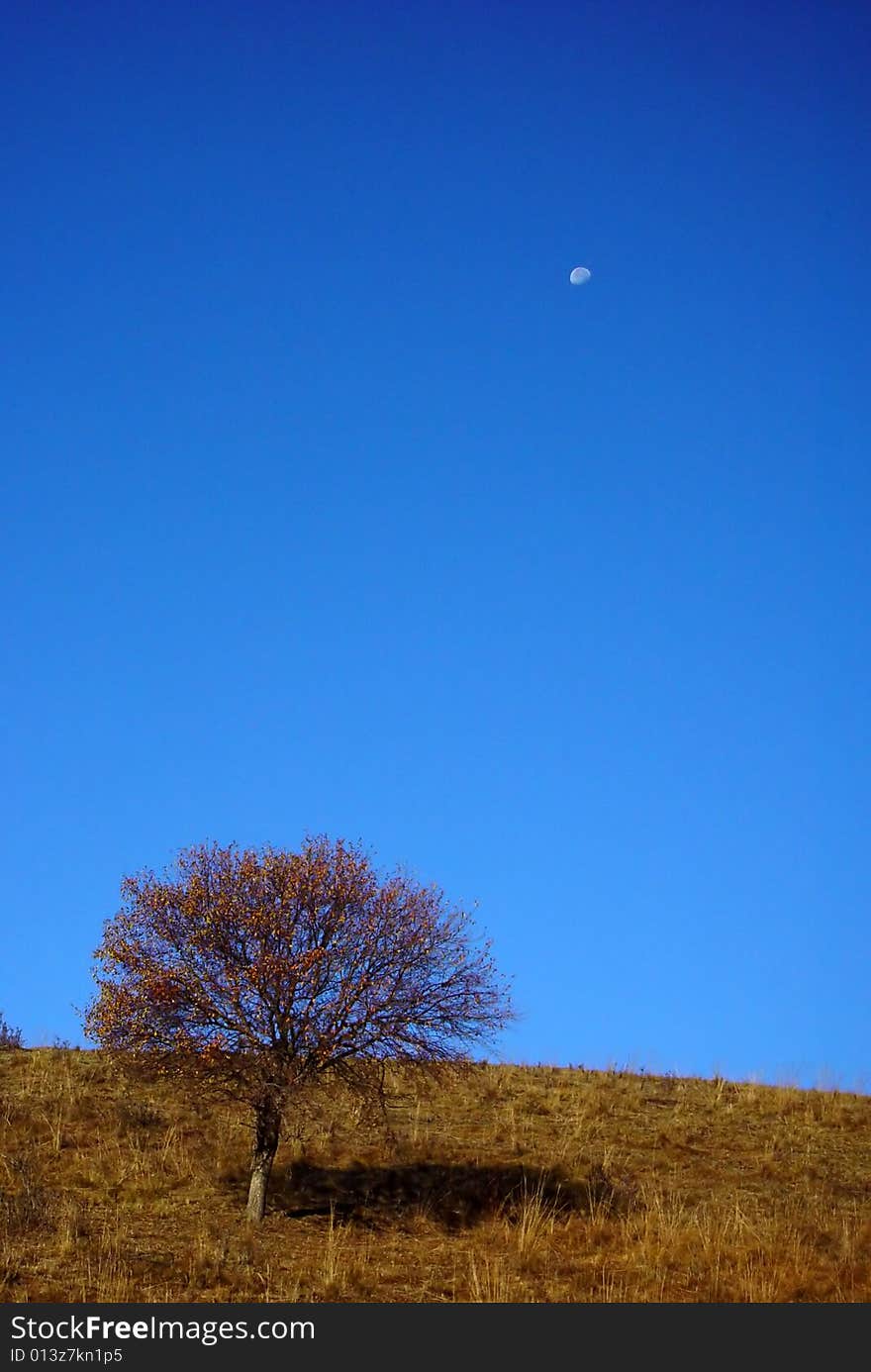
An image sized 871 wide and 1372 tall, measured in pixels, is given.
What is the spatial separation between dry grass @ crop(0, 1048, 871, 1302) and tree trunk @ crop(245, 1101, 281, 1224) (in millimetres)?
495

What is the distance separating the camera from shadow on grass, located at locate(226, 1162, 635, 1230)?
25.9 meters

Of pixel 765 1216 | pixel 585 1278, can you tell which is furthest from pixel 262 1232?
pixel 765 1216

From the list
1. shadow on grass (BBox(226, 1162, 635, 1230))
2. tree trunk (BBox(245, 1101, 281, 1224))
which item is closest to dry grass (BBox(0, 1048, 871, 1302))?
shadow on grass (BBox(226, 1162, 635, 1230))

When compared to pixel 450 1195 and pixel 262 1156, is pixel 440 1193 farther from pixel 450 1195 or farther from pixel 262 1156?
pixel 262 1156

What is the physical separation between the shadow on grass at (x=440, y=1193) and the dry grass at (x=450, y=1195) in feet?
0.22

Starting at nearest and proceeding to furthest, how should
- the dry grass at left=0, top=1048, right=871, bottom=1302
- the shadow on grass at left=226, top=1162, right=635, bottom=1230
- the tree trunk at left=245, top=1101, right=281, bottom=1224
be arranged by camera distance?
Result: the dry grass at left=0, top=1048, right=871, bottom=1302, the tree trunk at left=245, top=1101, right=281, bottom=1224, the shadow on grass at left=226, top=1162, right=635, bottom=1230

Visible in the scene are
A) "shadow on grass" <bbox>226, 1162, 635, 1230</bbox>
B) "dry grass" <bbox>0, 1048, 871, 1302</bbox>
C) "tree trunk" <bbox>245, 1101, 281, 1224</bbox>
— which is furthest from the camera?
"shadow on grass" <bbox>226, 1162, 635, 1230</bbox>

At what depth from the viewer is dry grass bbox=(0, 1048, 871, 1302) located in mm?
21047

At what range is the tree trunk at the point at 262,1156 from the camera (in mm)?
24469

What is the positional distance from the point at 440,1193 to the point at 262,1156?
4.61 meters

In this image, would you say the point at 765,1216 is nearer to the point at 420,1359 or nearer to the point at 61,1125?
the point at 420,1359

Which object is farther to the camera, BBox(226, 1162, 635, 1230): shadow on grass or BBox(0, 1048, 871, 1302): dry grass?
BBox(226, 1162, 635, 1230): shadow on grass

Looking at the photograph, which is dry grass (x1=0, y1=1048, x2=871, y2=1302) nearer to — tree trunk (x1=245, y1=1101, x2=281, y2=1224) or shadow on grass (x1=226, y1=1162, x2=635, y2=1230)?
shadow on grass (x1=226, y1=1162, x2=635, y2=1230)

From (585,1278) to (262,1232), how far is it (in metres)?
6.22
